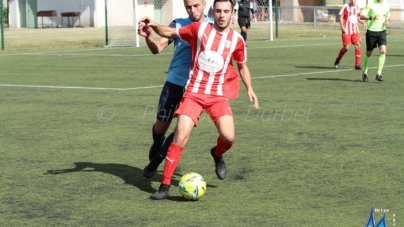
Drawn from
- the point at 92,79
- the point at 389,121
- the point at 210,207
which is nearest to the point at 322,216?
the point at 210,207

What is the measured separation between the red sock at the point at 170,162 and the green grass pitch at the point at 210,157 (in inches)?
8.0

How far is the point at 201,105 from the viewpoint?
270 inches

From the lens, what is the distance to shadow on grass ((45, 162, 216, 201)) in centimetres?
730

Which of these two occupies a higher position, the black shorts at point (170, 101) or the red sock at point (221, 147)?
the black shorts at point (170, 101)

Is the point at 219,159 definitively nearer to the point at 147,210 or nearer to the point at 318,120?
the point at 147,210

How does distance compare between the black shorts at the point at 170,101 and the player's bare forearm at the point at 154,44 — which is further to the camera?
Result: the black shorts at the point at 170,101

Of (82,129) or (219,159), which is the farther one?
(82,129)

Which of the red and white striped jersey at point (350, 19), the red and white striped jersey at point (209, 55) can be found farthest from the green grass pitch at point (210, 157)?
the red and white striped jersey at point (350, 19)

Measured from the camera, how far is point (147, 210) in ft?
20.6

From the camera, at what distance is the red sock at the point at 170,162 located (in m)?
6.67

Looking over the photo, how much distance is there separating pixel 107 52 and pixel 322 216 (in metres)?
23.1

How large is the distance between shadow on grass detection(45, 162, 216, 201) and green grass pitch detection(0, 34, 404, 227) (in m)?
0.01

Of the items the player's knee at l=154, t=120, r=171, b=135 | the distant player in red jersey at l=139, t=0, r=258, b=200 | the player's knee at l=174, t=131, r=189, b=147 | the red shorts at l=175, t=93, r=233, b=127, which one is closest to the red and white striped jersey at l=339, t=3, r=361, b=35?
the player's knee at l=154, t=120, r=171, b=135

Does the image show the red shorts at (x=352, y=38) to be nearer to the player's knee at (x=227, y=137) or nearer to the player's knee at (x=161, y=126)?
the player's knee at (x=161, y=126)
